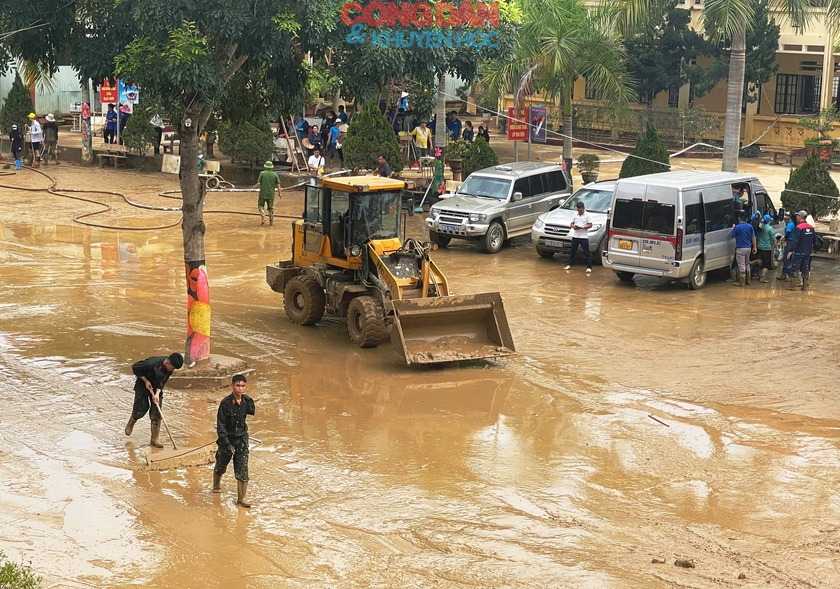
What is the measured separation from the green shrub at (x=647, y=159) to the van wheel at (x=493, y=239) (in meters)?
4.81

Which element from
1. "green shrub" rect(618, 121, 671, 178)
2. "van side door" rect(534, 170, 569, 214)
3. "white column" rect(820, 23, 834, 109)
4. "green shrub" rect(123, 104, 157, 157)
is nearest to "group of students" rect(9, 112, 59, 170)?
"green shrub" rect(123, 104, 157, 157)

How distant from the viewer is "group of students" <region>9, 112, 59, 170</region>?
111ft

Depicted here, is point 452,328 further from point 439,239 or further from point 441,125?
point 441,125

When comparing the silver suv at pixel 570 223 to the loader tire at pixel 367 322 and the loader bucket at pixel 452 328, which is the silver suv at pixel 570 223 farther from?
the loader tire at pixel 367 322

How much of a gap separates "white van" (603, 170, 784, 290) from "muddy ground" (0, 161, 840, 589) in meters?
0.54

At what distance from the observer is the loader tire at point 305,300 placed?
17.2m

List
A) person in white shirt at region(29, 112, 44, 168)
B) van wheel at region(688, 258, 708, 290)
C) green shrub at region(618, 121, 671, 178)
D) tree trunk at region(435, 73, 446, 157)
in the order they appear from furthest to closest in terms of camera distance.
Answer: person in white shirt at region(29, 112, 44, 168) < tree trunk at region(435, 73, 446, 157) < green shrub at region(618, 121, 671, 178) < van wheel at region(688, 258, 708, 290)

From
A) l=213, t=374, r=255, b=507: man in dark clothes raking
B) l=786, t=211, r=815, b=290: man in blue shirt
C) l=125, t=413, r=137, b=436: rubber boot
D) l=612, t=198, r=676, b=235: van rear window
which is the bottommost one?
l=125, t=413, r=137, b=436: rubber boot

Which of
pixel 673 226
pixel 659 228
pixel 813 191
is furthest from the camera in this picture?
pixel 813 191

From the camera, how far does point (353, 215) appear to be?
16422 mm

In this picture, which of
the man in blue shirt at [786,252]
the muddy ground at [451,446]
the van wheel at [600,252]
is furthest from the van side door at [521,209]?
the man in blue shirt at [786,252]

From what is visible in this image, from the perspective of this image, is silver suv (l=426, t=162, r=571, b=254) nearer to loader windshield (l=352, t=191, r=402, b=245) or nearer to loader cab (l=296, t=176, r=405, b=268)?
loader cab (l=296, t=176, r=405, b=268)

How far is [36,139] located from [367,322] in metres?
22.3

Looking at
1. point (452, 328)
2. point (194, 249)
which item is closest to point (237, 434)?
point (194, 249)
